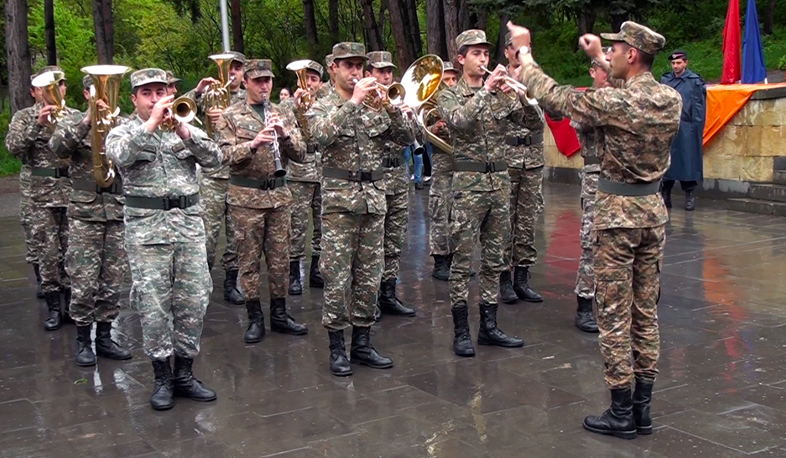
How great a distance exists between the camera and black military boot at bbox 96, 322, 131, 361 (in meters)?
7.23

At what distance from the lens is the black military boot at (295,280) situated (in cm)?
920

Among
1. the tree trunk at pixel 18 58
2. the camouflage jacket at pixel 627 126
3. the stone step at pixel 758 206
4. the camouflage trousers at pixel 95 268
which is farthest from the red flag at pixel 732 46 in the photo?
the tree trunk at pixel 18 58

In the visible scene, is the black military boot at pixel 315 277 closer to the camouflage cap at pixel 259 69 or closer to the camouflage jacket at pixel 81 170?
the camouflage cap at pixel 259 69

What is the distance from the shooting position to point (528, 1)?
57.2 ft

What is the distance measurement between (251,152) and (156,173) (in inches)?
49.4

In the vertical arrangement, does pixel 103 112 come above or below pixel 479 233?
above

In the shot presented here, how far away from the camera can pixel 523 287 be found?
8.57 metres

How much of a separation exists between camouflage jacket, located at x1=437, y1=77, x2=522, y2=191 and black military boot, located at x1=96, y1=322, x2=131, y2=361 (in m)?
2.82

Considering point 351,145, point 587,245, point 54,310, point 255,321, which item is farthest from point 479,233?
point 54,310

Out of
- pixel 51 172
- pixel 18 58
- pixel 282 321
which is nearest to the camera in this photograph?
pixel 282 321

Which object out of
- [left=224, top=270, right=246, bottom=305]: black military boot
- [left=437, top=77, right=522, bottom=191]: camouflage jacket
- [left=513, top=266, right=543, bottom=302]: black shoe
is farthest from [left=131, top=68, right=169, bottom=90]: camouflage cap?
[left=513, top=266, right=543, bottom=302]: black shoe

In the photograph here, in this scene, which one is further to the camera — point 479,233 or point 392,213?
point 392,213

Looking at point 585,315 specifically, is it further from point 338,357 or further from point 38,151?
point 38,151

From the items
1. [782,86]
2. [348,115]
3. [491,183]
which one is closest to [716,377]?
[491,183]
